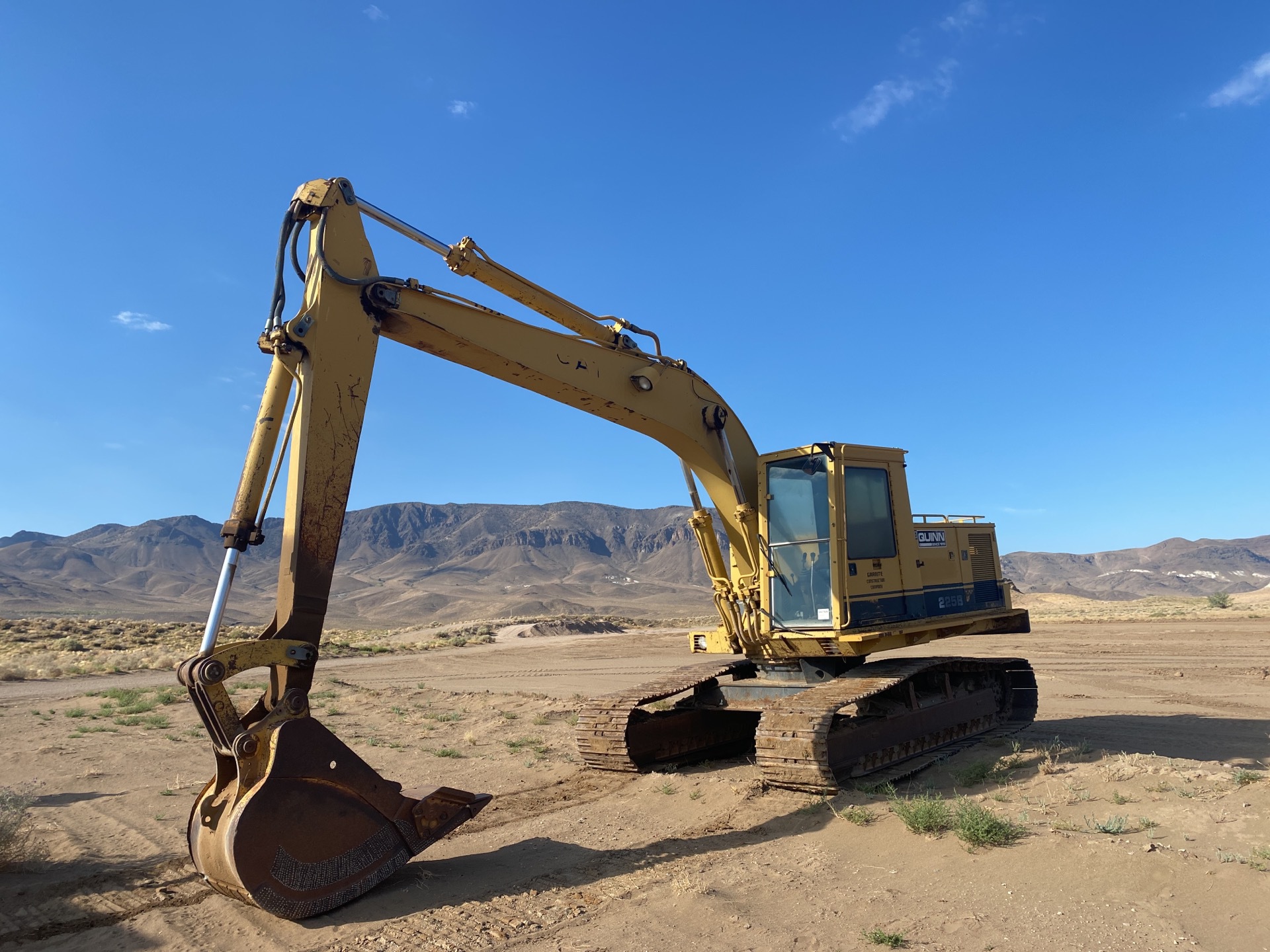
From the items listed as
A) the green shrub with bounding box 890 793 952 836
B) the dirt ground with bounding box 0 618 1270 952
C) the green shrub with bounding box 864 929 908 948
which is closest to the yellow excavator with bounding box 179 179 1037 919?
the dirt ground with bounding box 0 618 1270 952

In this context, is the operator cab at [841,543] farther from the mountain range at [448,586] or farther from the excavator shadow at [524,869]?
the mountain range at [448,586]

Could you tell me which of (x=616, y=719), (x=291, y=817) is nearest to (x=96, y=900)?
(x=291, y=817)

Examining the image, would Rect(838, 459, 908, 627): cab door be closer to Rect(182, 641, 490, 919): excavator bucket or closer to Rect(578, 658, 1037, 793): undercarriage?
Rect(578, 658, 1037, 793): undercarriage

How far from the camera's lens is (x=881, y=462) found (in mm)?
10445

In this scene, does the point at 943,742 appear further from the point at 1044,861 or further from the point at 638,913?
the point at 638,913

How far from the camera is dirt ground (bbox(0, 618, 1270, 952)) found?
17.1ft

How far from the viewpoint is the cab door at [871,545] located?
9.57 m

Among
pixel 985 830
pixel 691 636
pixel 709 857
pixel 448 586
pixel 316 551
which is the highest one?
pixel 448 586

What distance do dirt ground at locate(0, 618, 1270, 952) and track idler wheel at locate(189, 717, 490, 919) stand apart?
21 cm

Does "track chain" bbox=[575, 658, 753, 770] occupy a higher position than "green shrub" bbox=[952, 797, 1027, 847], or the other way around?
"track chain" bbox=[575, 658, 753, 770]

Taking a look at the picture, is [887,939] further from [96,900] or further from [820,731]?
[96,900]

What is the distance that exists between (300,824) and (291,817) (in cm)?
8

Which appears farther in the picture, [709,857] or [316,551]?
[709,857]

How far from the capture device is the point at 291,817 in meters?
5.48
